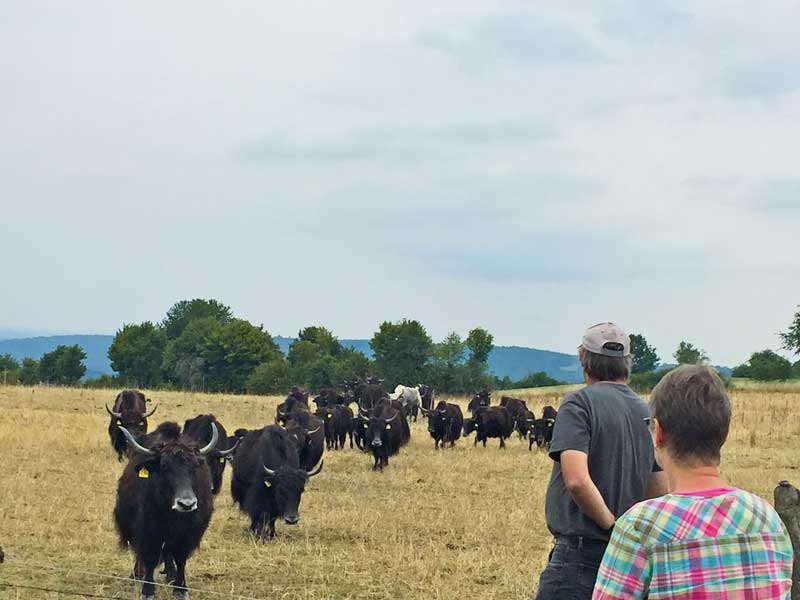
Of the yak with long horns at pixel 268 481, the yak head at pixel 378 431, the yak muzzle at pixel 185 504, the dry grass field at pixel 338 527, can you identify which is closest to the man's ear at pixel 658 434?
the dry grass field at pixel 338 527

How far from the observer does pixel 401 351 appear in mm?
81625

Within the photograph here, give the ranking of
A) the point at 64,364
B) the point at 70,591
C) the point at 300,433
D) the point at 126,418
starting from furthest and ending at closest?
the point at 64,364
the point at 126,418
the point at 300,433
the point at 70,591

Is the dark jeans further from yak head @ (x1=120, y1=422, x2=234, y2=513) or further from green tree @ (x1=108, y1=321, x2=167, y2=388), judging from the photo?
green tree @ (x1=108, y1=321, x2=167, y2=388)

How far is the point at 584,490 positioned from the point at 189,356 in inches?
3474

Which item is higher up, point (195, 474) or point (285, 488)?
point (195, 474)

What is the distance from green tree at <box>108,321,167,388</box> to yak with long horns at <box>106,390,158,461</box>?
240 feet

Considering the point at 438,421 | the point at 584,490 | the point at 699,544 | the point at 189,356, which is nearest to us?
the point at 699,544

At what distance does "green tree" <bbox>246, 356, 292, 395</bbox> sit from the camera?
265ft

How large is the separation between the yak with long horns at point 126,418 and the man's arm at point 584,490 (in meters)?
13.7

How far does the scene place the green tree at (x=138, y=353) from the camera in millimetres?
93875

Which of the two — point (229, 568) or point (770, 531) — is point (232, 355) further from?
point (770, 531)

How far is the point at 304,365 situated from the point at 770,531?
84244mm

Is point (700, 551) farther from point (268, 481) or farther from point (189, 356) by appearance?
point (189, 356)

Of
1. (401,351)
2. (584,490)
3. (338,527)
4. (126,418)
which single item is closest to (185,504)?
(338,527)
